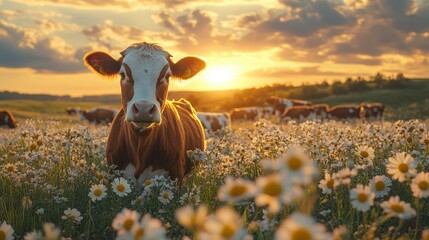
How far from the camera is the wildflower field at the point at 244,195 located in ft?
6.10

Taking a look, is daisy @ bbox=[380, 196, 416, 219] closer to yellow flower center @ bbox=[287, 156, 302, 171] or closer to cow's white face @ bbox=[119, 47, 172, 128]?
yellow flower center @ bbox=[287, 156, 302, 171]

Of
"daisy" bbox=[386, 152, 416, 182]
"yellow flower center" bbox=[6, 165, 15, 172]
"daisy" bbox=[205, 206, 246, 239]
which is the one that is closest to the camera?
"daisy" bbox=[205, 206, 246, 239]

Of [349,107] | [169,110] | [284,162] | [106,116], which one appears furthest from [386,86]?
[284,162]

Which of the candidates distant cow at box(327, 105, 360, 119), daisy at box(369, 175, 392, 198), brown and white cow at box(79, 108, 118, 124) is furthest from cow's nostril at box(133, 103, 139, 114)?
brown and white cow at box(79, 108, 118, 124)

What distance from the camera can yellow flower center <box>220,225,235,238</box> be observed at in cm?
168

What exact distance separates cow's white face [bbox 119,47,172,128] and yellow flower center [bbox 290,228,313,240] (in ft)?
13.2

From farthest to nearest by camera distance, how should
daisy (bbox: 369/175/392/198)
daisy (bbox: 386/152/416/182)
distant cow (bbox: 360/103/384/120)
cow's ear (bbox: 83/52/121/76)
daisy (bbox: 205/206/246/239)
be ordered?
distant cow (bbox: 360/103/384/120), cow's ear (bbox: 83/52/121/76), daisy (bbox: 369/175/392/198), daisy (bbox: 386/152/416/182), daisy (bbox: 205/206/246/239)

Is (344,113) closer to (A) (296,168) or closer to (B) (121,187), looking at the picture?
(B) (121,187)

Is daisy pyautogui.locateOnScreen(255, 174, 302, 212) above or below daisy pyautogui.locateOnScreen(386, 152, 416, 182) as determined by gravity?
above

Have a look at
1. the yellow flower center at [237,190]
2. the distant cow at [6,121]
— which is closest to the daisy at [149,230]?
the yellow flower center at [237,190]

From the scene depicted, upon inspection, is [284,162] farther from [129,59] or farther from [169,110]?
[169,110]

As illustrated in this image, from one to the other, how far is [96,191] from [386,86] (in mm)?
74339

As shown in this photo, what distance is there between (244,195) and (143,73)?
4379 mm

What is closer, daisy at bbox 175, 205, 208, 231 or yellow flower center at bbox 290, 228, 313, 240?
yellow flower center at bbox 290, 228, 313, 240
